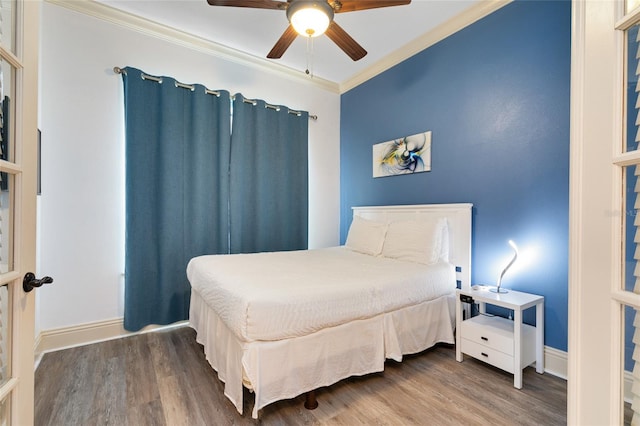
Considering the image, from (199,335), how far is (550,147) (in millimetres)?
3118

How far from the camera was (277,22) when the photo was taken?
2.73 m

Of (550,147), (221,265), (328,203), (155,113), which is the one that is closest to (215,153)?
→ (155,113)

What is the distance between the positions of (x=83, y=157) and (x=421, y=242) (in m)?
3.14

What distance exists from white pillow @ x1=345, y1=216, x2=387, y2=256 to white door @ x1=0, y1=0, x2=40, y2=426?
2524mm

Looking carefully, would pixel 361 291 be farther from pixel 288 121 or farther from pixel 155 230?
pixel 288 121

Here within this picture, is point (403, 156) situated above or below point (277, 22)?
below

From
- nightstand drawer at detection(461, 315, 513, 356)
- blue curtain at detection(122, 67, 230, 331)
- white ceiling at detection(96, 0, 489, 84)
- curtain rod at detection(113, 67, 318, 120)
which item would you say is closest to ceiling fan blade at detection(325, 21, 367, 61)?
white ceiling at detection(96, 0, 489, 84)

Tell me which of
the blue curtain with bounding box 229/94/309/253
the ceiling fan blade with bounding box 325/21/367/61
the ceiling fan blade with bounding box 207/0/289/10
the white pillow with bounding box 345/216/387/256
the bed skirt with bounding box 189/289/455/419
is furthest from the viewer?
the blue curtain with bounding box 229/94/309/253

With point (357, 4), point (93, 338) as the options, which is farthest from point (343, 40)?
point (93, 338)

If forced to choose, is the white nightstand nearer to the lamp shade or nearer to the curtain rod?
the lamp shade

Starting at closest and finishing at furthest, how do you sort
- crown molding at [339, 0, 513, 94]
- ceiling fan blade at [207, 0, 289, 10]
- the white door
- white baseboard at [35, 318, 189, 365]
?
the white door
ceiling fan blade at [207, 0, 289, 10]
white baseboard at [35, 318, 189, 365]
crown molding at [339, 0, 513, 94]

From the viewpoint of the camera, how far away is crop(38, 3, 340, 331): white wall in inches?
93.0

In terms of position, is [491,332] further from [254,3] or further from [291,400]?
[254,3]

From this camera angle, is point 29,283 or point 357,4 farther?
point 357,4
